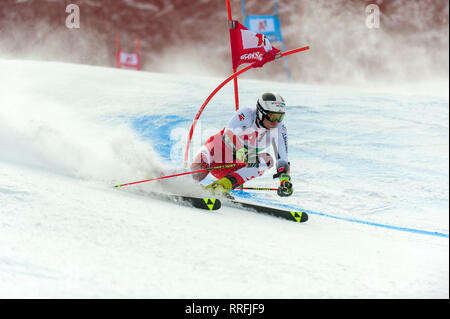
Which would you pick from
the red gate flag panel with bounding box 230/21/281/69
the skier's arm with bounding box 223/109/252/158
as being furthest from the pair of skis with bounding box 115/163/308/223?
the red gate flag panel with bounding box 230/21/281/69

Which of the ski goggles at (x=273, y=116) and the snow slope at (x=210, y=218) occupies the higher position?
the ski goggles at (x=273, y=116)

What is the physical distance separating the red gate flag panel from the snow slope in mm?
1352

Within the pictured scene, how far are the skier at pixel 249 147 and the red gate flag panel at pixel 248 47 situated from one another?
45 centimetres

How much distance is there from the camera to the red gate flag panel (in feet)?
14.2

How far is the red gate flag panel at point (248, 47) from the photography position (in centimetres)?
434

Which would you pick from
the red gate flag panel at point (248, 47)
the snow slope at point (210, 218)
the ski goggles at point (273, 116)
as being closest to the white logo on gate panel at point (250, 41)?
the red gate flag panel at point (248, 47)

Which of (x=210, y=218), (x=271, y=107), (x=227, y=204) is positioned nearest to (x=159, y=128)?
(x=227, y=204)

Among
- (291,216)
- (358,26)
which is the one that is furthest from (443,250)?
(358,26)

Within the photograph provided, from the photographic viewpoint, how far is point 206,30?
26016mm

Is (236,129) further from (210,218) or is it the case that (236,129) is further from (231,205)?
(210,218)

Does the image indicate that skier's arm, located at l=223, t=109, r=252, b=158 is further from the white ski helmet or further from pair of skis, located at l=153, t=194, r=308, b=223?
pair of skis, located at l=153, t=194, r=308, b=223

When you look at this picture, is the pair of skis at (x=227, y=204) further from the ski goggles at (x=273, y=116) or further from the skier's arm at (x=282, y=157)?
the ski goggles at (x=273, y=116)

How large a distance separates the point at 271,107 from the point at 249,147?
60 centimetres

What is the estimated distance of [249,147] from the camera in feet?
14.6
